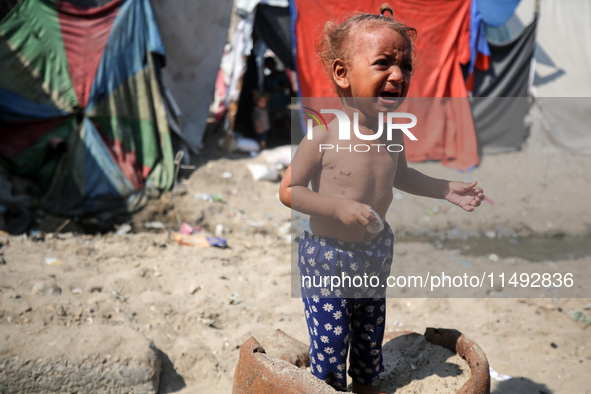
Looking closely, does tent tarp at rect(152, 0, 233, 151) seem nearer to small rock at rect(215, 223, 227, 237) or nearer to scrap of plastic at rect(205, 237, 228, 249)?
small rock at rect(215, 223, 227, 237)

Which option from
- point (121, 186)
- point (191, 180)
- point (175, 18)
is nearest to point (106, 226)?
point (121, 186)

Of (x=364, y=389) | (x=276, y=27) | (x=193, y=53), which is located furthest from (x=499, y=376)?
(x=193, y=53)

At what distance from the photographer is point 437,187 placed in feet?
5.68

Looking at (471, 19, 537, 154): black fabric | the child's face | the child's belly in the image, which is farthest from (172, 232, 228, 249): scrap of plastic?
(471, 19, 537, 154): black fabric

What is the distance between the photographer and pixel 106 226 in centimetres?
496

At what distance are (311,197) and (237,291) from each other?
1.95 metres

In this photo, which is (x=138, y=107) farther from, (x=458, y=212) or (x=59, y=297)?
(x=458, y=212)

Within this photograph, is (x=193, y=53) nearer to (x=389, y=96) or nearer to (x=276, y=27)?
(x=276, y=27)

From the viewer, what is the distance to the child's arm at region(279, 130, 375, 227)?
147 cm

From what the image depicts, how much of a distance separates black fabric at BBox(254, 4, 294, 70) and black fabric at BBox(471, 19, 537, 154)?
279 cm

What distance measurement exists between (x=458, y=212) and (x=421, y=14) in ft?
8.69

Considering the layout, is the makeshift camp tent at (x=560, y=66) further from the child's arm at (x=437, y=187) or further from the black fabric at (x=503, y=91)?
the child's arm at (x=437, y=187)

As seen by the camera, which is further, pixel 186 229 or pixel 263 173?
pixel 263 173

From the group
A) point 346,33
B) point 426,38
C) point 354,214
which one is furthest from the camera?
point 426,38
